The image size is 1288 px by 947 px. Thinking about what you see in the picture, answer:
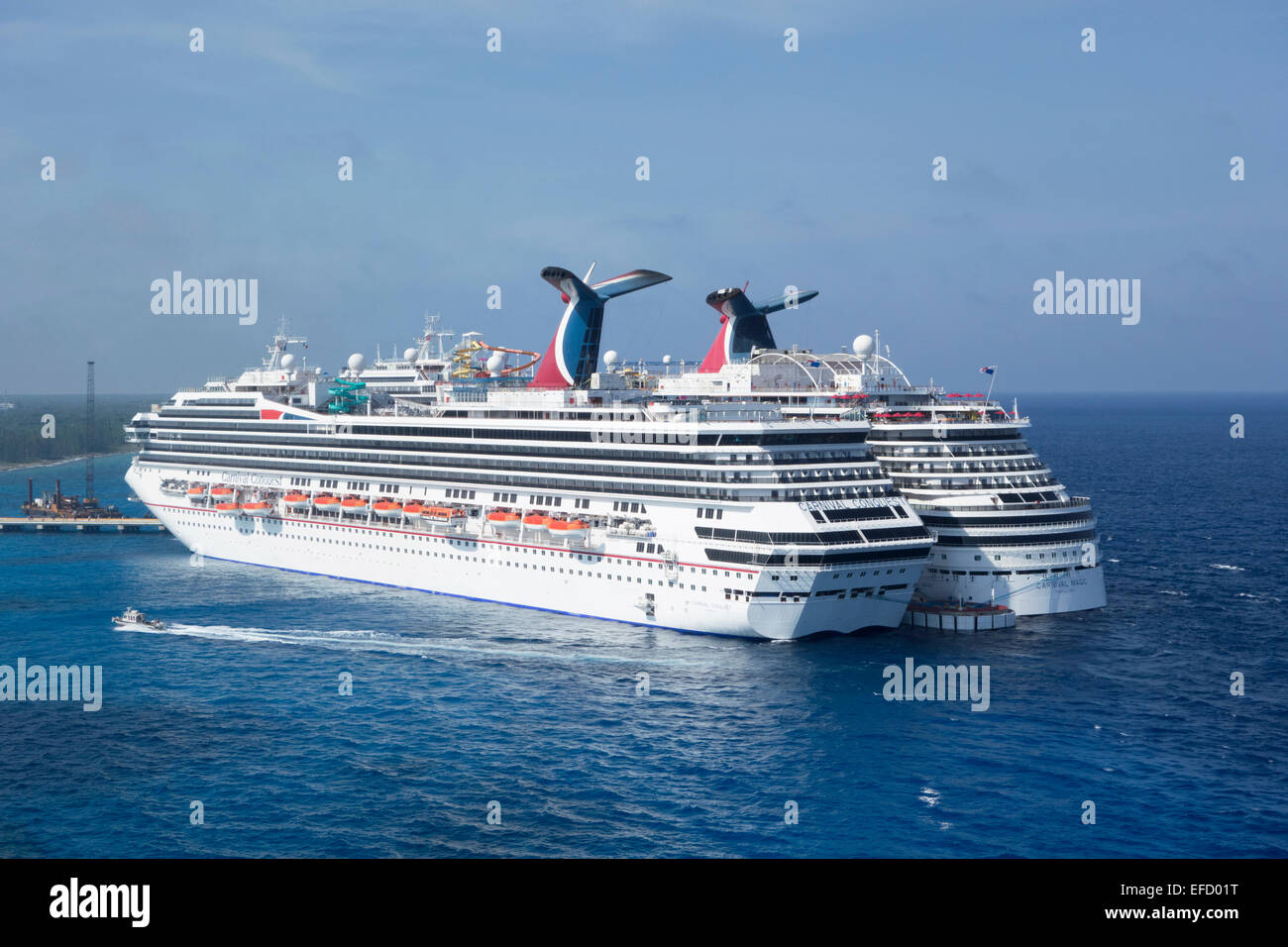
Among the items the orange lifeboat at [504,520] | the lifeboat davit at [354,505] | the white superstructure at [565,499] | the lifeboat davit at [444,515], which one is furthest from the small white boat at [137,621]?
the orange lifeboat at [504,520]

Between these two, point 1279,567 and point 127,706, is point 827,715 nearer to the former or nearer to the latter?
point 127,706

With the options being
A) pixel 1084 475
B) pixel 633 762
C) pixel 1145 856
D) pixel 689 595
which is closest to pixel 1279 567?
pixel 689 595

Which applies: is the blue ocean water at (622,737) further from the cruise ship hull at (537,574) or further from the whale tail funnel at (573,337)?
the whale tail funnel at (573,337)

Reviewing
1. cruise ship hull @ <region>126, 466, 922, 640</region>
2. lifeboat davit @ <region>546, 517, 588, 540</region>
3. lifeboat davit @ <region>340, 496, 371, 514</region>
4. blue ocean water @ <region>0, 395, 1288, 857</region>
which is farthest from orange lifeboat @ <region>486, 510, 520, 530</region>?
lifeboat davit @ <region>340, 496, 371, 514</region>

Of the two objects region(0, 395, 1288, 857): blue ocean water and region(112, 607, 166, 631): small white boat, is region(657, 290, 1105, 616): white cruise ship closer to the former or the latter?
region(0, 395, 1288, 857): blue ocean water

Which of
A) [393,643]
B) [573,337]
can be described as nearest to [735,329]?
[573,337]
